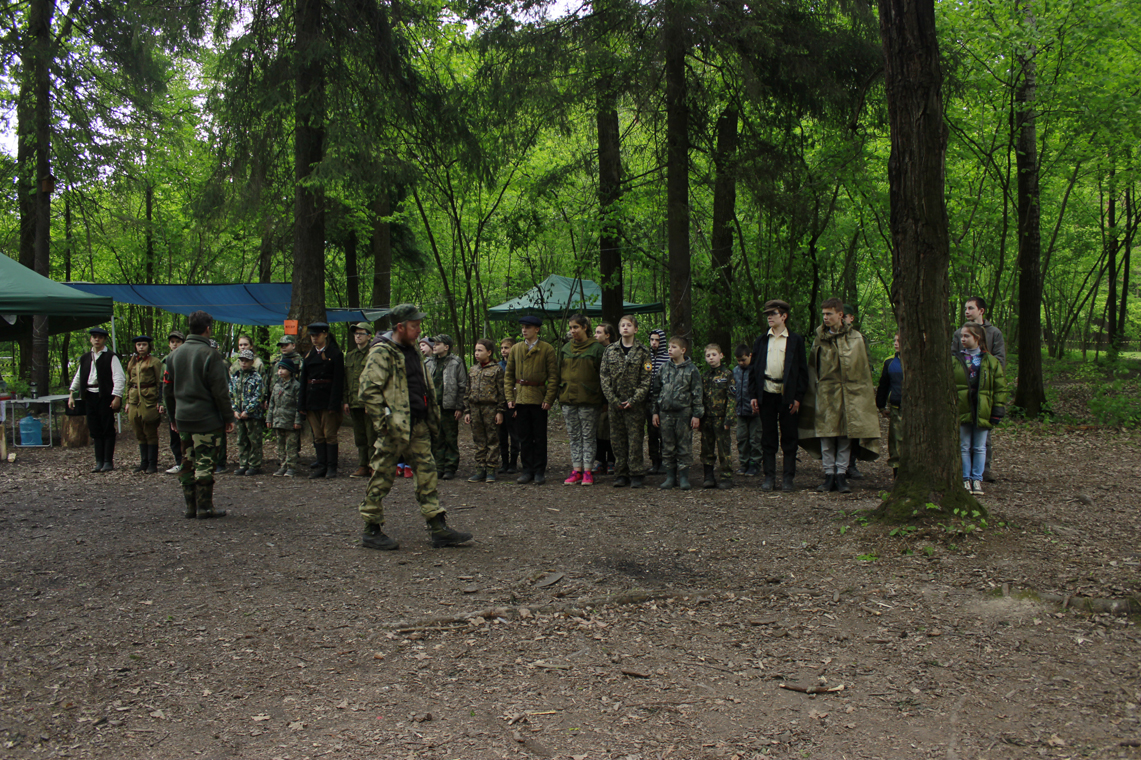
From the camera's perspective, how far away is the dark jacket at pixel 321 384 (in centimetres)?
988

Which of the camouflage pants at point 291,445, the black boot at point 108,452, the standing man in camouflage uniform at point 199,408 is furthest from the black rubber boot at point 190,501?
the black boot at point 108,452

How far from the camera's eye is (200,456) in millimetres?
7301

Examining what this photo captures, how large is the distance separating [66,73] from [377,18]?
838 centimetres

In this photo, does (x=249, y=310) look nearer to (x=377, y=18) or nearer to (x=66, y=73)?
(x=66, y=73)

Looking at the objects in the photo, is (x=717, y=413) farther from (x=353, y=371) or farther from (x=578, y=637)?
(x=578, y=637)

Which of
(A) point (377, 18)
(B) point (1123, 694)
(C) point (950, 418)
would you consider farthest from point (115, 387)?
(B) point (1123, 694)

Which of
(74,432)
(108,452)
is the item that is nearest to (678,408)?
(108,452)

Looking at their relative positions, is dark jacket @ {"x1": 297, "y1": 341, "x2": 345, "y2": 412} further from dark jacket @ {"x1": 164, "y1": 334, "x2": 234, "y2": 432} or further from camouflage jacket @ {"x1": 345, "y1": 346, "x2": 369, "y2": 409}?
dark jacket @ {"x1": 164, "y1": 334, "x2": 234, "y2": 432}

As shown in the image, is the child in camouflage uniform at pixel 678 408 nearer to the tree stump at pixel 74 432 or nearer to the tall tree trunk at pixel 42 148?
the tree stump at pixel 74 432

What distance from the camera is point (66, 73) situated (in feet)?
54.0

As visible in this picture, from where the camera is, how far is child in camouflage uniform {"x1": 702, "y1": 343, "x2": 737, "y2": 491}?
346 inches

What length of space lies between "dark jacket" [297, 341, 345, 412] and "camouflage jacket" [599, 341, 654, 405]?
139 inches

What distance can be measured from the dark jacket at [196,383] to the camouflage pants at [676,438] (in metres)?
4.49

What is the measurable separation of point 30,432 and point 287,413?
6632mm
